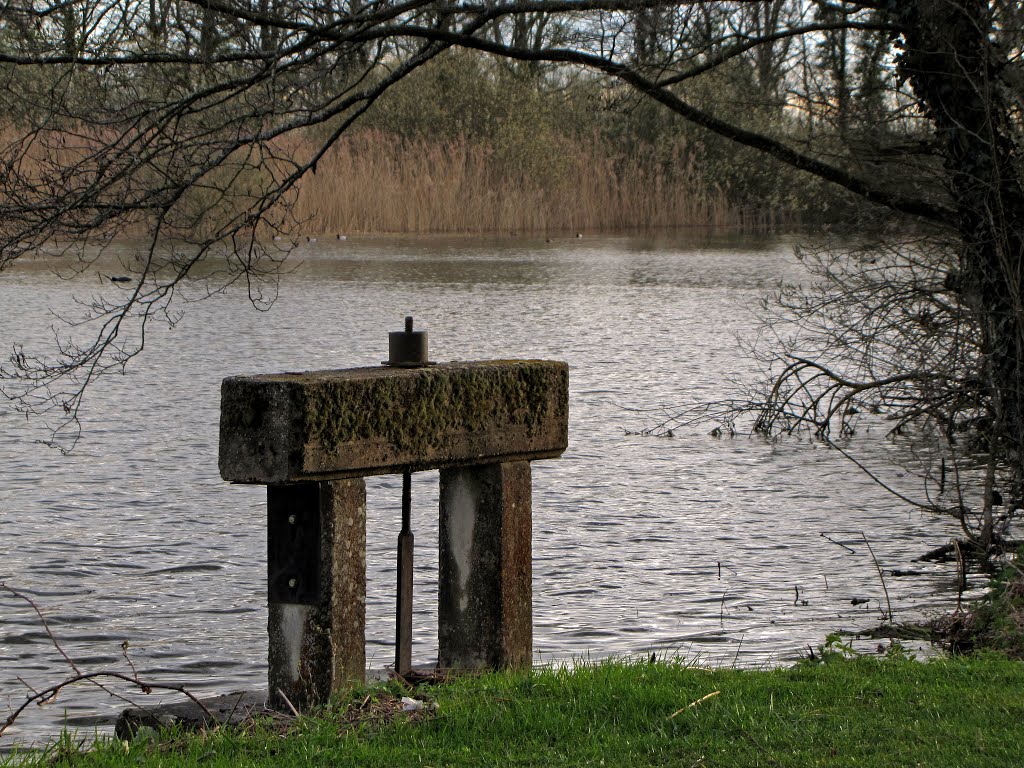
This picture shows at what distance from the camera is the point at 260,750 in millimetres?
4777

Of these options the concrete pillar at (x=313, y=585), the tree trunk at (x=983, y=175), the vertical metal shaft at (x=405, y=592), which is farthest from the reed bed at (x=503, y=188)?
the concrete pillar at (x=313, y=585)

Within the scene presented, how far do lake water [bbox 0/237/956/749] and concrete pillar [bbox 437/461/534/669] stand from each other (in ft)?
3.11

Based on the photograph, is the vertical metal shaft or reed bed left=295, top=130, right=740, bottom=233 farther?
reed bed left=295, top=130, right=740, bottom=233

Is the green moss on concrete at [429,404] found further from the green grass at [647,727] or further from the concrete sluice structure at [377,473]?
the green grass at [647,727]

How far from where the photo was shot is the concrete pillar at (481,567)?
5867mm

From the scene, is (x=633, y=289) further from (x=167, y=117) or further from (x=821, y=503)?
(x=167, y=117)

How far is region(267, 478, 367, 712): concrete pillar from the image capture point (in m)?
5.34

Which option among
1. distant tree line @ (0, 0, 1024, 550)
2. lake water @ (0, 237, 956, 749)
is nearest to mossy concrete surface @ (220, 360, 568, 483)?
lake water @ (0, 237, 956, 749)

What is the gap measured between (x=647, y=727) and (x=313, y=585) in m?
1.24

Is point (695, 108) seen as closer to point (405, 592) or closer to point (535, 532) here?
point (535, 532)

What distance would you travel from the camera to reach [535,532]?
9.68m

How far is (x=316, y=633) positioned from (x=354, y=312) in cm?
1673

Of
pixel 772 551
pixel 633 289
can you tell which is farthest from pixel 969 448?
pixel 633 289

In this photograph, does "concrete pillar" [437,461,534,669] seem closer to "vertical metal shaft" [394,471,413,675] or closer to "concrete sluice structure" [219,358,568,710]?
"concrete sluice structure" [219,358,568,710]
